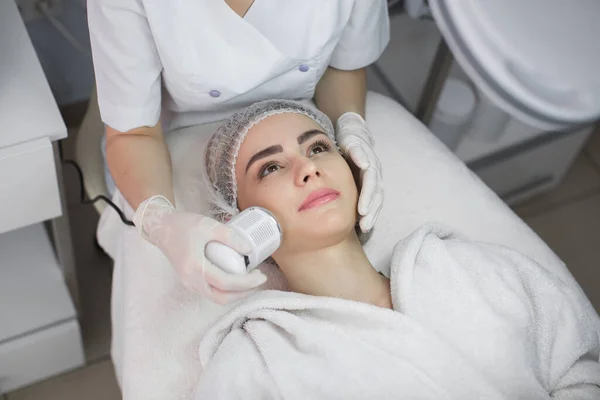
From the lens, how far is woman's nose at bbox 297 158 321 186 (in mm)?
1003

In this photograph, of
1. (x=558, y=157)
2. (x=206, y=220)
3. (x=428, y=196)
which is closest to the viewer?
(x=206, y=220)

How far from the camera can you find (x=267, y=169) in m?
1.06

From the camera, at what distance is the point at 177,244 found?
37.5 inches

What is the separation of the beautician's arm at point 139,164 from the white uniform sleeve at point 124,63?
0.02 meters

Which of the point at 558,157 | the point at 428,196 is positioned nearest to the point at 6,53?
the point at 428,196

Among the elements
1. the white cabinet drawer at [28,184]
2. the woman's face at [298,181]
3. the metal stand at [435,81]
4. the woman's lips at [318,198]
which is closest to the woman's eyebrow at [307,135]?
the woman's face at [298,181]

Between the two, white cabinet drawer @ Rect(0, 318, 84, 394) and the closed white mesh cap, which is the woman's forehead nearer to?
the closed white mesh cap

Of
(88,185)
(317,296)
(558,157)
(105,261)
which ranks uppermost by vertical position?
(317,296)

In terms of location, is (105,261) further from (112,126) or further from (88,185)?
(112,126)

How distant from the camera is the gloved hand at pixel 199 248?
0.89m

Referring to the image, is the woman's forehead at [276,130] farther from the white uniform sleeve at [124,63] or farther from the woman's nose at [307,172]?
the white uniform sleeve at [124,63]

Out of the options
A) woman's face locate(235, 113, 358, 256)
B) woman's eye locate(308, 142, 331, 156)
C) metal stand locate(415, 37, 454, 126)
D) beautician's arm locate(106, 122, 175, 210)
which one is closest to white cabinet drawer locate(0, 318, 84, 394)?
beautician's arm locate(106, 122, 175, 210)

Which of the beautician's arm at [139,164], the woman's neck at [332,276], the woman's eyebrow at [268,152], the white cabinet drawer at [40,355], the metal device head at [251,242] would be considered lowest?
the white cabinet drawer at [40,355]

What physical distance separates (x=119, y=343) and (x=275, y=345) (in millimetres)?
368
